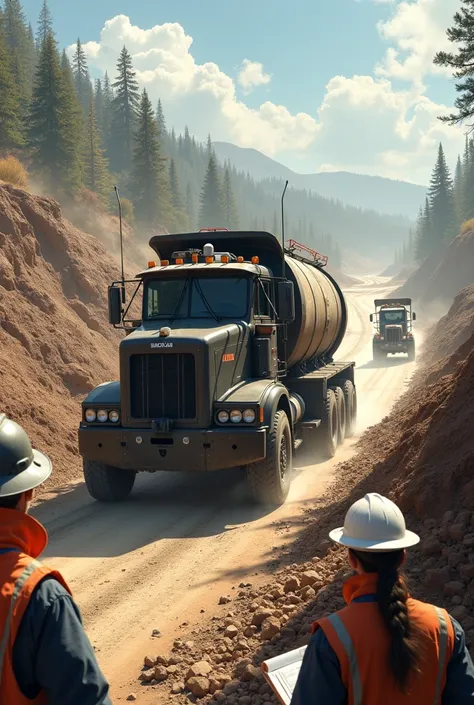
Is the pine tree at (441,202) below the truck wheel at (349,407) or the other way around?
the other way around

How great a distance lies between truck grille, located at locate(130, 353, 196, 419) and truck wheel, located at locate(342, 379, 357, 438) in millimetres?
8029

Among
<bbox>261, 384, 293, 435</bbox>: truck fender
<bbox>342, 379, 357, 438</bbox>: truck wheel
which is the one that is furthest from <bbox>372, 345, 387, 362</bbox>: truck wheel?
<bbox>261, 384, 293, 435</bbox>: truck fender

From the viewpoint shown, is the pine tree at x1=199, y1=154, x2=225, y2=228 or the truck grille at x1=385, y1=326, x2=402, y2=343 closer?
the truck grille at x1=385, y1=326, x2=402, y2=343

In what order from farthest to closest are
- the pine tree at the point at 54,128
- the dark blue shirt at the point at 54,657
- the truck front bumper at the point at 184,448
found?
the pine tree at the point at 54,128 < the truck front bumper at the point at 184,448 < the dark blue shirt at the point at 54,657

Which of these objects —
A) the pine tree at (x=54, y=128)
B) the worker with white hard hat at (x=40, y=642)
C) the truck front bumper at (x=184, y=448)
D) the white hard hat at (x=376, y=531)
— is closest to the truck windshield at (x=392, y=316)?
the truck front bumper at (x=184, y=448)

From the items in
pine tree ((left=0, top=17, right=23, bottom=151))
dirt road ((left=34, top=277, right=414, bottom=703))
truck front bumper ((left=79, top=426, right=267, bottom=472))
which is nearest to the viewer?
dirt road ((left=34, top=277, right=414, bottom=703))

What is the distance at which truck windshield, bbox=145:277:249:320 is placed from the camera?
11.8m

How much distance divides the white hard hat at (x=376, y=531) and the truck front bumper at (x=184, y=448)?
752 centimetres

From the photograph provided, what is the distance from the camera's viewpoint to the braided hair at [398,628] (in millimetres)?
2555

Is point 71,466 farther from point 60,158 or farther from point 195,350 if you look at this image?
point 60,158

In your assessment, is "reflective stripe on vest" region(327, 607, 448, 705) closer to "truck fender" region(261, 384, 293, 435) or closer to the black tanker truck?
the black tanker truck

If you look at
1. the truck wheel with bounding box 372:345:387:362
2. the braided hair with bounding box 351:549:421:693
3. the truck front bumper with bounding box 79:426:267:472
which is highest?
the braided hair with bounding box 351:549:421:693

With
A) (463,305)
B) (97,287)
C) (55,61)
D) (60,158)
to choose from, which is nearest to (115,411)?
(97,287)

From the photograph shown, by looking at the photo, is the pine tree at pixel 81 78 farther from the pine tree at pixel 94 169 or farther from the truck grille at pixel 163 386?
the truck grille at pixel 163 386
